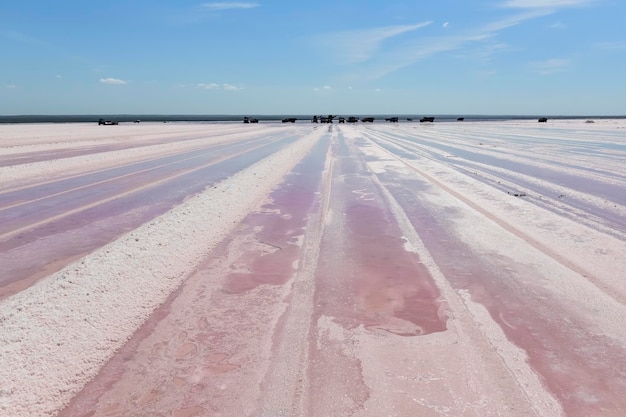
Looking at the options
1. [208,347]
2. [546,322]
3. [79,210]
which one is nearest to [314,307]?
[208,347]

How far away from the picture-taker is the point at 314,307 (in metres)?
4.36

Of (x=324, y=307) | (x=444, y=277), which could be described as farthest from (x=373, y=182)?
(x=324, y=307)

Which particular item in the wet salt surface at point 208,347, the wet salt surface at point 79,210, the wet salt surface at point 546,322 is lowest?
the wet salt surface at point 79,210

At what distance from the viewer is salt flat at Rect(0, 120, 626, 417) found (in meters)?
3.01

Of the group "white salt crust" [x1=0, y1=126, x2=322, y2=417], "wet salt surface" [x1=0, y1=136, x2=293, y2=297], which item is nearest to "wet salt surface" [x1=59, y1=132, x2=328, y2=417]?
"white salt crust" [x1=0, y1=126, x2=322, y2=417]

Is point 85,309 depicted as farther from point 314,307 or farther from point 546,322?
point 546,322

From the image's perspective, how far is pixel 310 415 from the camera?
2781 mm

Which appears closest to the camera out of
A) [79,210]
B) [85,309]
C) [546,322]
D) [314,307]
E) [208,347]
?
[208,347]

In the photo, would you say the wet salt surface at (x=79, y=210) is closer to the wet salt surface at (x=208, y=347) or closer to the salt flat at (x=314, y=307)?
the salt flat at (x=314, y=307)

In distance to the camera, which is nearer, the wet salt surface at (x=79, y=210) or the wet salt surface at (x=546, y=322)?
the wet salt surface at (x=546, y=322)

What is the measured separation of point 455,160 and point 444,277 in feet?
47.7

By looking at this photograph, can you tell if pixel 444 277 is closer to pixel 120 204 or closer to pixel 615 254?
pixel 615 254

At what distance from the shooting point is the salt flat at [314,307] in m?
3.01

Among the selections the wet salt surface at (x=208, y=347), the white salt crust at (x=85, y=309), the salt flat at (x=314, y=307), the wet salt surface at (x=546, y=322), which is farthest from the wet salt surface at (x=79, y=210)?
the wet salt surface at (x=546, y=322)
